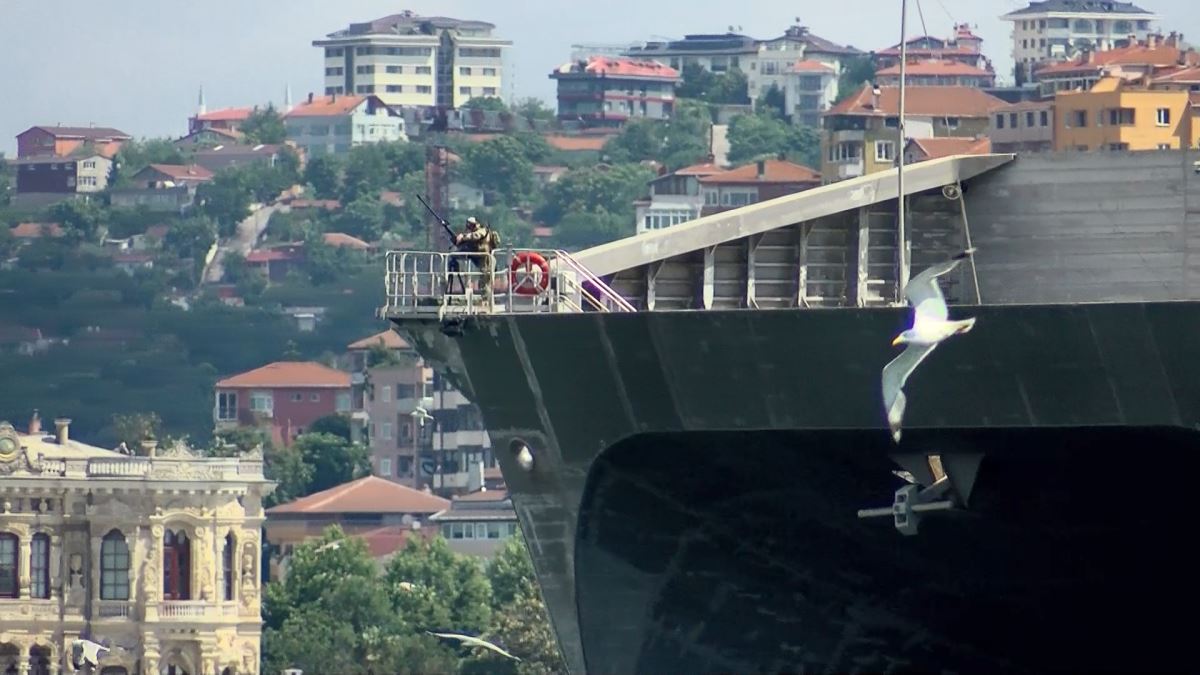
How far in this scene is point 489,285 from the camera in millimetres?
38750

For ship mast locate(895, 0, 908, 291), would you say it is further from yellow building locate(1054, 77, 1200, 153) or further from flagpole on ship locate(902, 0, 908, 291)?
yellow building locate(1054, 77, 1200, 153)

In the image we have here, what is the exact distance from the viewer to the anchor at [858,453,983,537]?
3622 centimetres

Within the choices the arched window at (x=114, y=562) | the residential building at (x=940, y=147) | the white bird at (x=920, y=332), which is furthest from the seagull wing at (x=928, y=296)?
the residential building at (x=940, y=147)

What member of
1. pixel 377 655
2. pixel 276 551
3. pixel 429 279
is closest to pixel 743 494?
pixel 429 279

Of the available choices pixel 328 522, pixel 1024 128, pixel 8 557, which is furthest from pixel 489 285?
pixel 328 522

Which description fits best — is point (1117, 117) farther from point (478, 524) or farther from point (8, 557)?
point (8, 557)

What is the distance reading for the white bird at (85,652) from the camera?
438ft

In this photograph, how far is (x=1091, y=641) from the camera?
125ft

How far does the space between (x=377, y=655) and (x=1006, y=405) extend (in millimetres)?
106601

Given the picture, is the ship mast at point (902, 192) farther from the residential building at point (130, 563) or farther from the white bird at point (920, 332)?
the residential building at point (130, 563)

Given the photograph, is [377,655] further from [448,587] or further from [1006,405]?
[1006,405]

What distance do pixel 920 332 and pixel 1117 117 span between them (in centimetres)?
13710

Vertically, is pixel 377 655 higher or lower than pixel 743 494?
lower

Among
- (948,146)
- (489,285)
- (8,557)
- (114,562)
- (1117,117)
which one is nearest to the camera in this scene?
(489,285)
